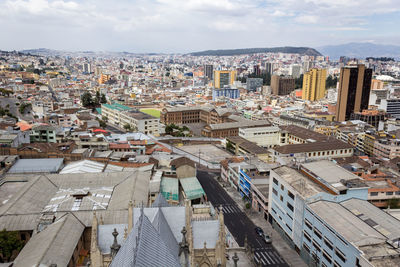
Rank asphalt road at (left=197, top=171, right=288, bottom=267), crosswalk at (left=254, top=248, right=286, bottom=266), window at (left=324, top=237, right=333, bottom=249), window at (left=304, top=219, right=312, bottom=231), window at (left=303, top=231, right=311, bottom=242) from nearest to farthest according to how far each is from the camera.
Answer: window at (left=324, top=237, right=333, bottom=249), window at (left=304, top=219, right=312, bottom=231), window at (left=303, top=231, right=311, bottom=242), crosswalk at (left=254, top=248, right=286, bottom=266), asphalt road at (left=197, top=171, right=288, bottom=267)

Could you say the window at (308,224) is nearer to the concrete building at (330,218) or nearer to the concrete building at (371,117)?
the concrete building at (330,218)

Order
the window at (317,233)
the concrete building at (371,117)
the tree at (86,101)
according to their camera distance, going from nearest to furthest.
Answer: the window at (317,233) → the concrete building at (371,117) → the tree at (86,101)

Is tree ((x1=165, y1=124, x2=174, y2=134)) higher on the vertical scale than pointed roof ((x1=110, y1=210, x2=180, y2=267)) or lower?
lower

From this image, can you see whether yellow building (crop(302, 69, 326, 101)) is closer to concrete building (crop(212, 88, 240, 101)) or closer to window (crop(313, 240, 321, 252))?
concrete building (crop(212, 88, 240, 101))

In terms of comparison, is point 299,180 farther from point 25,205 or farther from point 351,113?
point 351,113

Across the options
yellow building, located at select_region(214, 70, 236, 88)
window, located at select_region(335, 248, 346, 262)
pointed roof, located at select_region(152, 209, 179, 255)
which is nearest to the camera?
pointed roof, located at select_region(152, 209, 179, 255)

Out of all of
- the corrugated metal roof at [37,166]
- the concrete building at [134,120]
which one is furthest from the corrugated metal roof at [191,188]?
the concrete building at [134,120]

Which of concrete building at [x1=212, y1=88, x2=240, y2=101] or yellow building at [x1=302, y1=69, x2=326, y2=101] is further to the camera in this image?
concrete building at [x1=212, y1=88, x2=240, y2=101]

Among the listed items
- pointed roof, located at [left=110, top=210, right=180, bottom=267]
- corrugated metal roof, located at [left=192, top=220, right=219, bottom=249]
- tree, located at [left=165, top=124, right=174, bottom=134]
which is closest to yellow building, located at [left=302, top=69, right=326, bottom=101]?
tree, located at [left=165, top=124, right=174, bottom=134]
